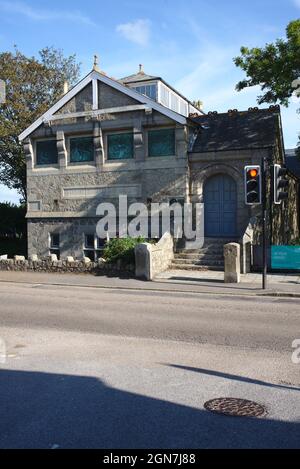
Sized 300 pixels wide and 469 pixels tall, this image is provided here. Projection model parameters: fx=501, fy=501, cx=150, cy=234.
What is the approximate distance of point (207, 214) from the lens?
71.3 ft

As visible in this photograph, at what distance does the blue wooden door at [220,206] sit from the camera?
835 inches

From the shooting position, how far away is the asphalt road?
5.05 metres

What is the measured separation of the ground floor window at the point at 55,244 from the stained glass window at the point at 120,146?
469 cm

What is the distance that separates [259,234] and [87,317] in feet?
35.3

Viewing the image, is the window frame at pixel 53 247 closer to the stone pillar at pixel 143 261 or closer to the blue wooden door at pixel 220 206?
the stone pillar at pixel 143 261

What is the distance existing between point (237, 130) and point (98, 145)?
6298mm

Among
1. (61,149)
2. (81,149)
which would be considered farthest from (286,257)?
(61,149)

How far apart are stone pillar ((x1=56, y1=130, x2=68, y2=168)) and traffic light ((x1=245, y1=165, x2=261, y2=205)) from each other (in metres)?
11.1

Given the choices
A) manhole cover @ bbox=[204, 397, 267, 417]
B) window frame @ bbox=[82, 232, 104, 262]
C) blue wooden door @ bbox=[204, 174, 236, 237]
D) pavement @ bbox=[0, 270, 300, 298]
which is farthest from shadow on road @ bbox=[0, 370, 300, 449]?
window frame @ bbox=[82, 232, 104, 262]

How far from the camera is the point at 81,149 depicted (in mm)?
23688

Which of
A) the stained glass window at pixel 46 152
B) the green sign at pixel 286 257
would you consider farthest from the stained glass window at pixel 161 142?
the green sign at pixel 286 257

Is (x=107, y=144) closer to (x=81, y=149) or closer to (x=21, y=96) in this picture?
(x=81, y=149)

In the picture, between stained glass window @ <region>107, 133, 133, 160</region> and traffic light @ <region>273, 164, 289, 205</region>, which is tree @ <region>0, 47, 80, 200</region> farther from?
traffic light @ <region>273, 164, 289, 205</region>
